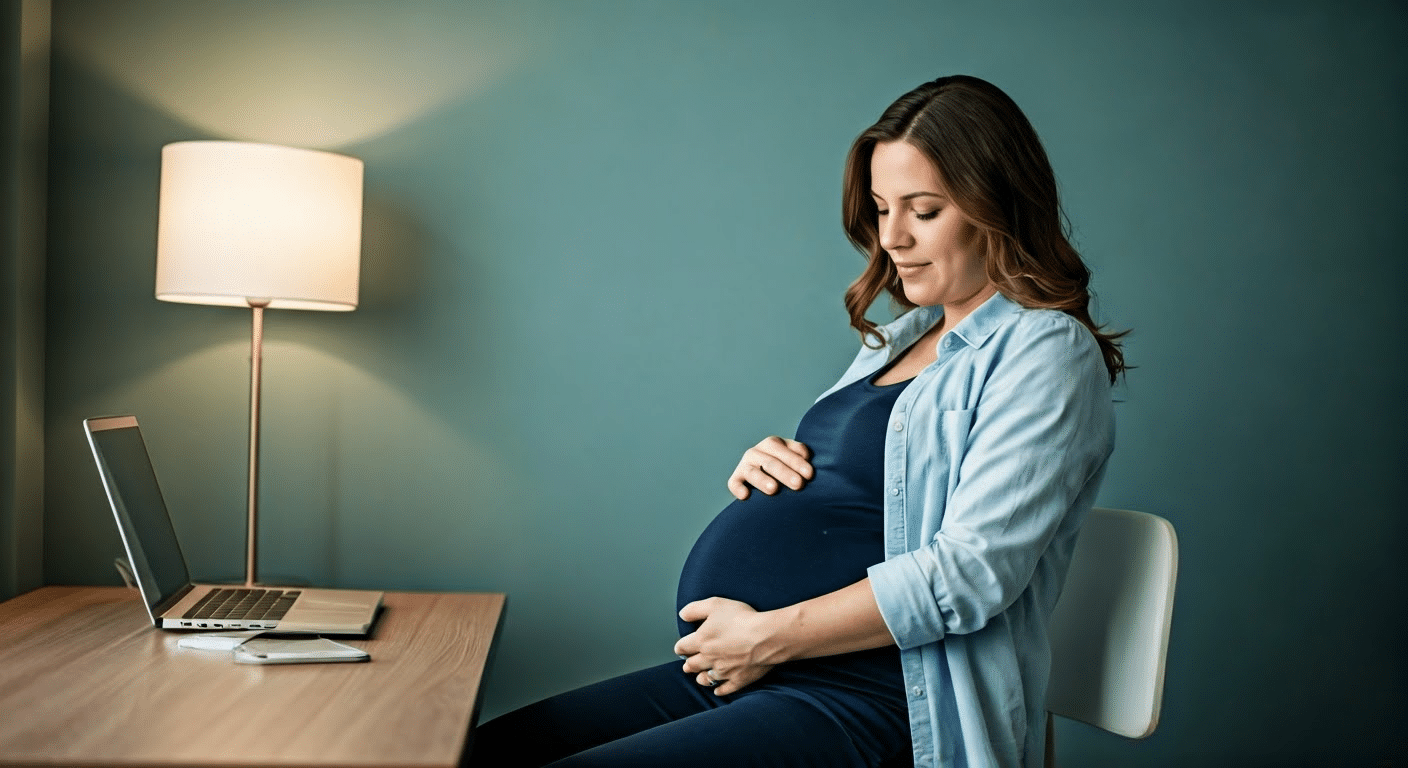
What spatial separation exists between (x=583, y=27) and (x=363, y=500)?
1037mm

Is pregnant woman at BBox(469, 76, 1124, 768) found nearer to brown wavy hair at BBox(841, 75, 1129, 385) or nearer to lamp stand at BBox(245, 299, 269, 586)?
brown wavy hair at BBox(841, 75, 1129, 385)

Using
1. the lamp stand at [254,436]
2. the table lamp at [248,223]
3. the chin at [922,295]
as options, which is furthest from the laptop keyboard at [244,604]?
the chin at [922,295]

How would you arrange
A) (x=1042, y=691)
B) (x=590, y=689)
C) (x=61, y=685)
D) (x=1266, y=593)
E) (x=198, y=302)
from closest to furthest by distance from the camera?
1. (x=61, y=685)
2. (x=1042, y=691)
3. (x=590, y=689)
4. (x=198, y=302)
5. (x=1266, y=593)

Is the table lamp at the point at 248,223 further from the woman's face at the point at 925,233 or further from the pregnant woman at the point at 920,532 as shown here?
the woman's face at the point at 925,233

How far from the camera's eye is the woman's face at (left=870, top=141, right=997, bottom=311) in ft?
4.45

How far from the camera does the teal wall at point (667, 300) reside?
6.86 feet

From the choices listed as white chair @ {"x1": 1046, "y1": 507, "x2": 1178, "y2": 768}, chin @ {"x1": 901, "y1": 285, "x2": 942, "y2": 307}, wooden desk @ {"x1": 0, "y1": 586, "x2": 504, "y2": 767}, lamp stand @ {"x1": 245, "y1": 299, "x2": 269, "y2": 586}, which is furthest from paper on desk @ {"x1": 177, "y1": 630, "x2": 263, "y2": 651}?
white chair @ {"x1": 1046, "y1": 507, "x2": 1178, "y2": 768}

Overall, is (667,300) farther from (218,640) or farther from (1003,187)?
(218,640)

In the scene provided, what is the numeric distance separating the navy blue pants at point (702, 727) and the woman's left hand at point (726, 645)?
2cm

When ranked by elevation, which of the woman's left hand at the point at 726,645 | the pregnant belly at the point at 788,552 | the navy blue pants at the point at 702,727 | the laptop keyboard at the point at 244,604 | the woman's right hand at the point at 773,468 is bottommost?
the navy blue pants at the point at 702,727

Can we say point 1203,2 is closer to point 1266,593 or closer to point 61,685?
point 1266,593

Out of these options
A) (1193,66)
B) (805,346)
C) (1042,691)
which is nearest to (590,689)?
(1042,691)

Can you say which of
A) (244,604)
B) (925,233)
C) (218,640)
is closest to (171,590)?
(244,604)

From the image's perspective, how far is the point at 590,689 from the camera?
1.43 m
